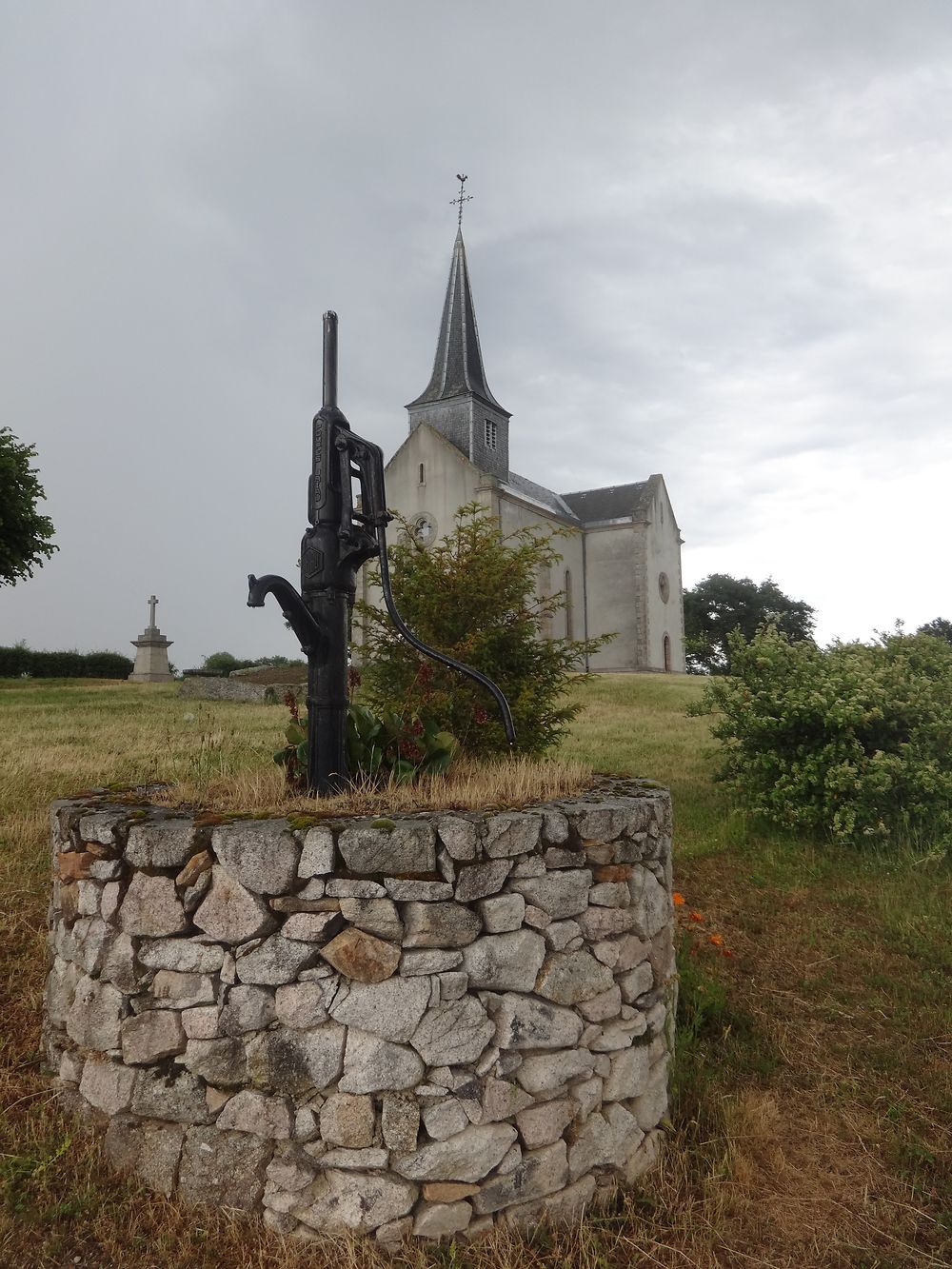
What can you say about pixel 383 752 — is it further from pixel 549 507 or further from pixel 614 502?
pixel 614 502

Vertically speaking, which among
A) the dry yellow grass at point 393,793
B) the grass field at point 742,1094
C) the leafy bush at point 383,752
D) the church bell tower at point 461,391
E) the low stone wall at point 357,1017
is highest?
the church bell tower at point 461,391

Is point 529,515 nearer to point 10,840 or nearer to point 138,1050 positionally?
point 10,840

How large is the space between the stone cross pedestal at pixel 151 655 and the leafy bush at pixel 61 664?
2.27m

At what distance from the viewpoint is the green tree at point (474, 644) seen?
6645 millimetres

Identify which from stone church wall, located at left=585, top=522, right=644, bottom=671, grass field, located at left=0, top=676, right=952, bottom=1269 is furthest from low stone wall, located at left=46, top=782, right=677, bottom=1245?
stone church wall, located at left=585, top=522, right=644, bottom=671

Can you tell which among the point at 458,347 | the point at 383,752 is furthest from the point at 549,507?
the point at 383,752

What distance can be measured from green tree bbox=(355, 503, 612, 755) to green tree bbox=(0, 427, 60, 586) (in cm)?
1963

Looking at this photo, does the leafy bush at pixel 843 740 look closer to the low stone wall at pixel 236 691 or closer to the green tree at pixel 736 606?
the low stone wall at pixel 236 691

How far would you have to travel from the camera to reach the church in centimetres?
2942

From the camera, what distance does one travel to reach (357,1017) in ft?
10.5

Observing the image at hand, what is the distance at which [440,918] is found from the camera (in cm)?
329

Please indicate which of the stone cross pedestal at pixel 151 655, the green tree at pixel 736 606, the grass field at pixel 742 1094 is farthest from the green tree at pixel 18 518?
the green tree at pixel 736 606

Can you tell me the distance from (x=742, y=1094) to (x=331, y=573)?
11.4ft

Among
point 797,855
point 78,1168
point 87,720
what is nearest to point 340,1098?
point 78,1168
